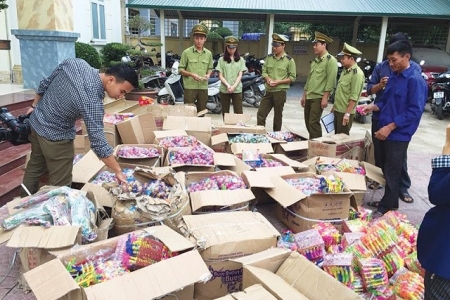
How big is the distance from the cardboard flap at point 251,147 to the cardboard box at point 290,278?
2.06 metres

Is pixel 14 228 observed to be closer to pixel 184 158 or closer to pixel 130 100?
pixel 184 158

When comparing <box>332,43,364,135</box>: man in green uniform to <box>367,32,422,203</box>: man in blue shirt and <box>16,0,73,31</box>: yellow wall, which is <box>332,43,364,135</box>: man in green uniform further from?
<box>16,0,73,31</box>: yellow wall

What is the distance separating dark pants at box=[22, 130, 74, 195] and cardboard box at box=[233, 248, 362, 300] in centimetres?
145

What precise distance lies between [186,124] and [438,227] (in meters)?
3.33

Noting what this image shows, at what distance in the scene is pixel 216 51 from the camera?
612 inches

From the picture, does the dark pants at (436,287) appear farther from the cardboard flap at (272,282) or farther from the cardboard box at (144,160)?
the cardboard box at (144,160)

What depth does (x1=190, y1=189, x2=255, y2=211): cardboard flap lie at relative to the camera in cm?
266

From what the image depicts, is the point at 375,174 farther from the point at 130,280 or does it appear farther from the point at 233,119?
the point at 130,280

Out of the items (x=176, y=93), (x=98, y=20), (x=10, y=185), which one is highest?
(x=98, y=20)

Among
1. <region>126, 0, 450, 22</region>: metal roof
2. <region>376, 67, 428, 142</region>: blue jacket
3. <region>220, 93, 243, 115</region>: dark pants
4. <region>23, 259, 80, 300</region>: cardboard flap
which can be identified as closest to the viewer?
<region>23, 259, 80, 300</region>: cardboard flap

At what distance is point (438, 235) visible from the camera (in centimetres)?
143

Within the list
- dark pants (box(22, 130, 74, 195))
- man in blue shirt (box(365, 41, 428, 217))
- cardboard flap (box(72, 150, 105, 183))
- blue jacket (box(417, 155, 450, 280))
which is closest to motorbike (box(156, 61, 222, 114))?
cardboard flap (box(72, 150, 105, 183))

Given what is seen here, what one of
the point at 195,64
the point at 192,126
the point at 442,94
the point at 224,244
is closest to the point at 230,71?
the point at 195,64

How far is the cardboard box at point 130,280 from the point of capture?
5.49 ft
